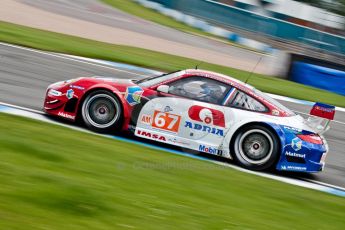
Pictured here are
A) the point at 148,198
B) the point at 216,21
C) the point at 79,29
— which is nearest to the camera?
the point at 148,198

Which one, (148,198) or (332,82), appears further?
(332,82)

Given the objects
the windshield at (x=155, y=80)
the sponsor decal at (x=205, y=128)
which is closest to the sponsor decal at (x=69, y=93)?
the windshield at (x=155, y=80)

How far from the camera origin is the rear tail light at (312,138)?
1011 centimetres

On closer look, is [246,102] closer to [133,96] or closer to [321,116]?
[321,116]

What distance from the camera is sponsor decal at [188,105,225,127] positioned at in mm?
10219

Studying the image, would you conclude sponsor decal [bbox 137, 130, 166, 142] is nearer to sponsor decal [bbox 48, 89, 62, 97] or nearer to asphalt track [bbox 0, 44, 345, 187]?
sponsor decal [bbox 48, 89, 62, 97]

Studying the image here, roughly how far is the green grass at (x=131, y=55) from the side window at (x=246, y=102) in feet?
31.1

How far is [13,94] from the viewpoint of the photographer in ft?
39.9

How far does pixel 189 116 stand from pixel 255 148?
1092mm

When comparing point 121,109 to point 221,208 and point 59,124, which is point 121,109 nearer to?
point 59,124

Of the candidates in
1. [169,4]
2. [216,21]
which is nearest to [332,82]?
[216,21]

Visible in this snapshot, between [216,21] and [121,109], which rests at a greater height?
[216,21]

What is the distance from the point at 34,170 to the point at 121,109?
3.45 meters

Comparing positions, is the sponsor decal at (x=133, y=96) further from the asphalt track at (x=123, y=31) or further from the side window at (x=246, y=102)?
the asphalt track at (x=123, y=31)
